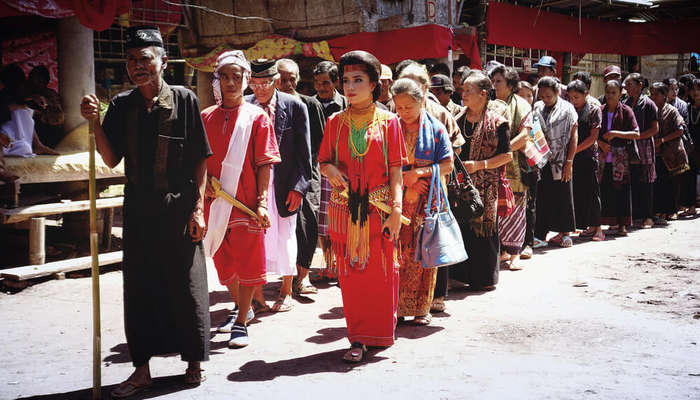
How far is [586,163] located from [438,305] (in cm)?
450

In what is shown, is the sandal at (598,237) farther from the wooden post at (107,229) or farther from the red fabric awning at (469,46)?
the wooden post at (107,229)

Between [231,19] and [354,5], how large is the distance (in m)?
3.25

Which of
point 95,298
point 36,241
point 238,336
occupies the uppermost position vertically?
point 36,241

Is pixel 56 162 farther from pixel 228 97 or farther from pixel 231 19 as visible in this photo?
pixel 231 19

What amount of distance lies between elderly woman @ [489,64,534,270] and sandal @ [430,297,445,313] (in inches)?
76.1

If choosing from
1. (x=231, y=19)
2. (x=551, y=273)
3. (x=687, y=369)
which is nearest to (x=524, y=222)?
(x=551, y=273)

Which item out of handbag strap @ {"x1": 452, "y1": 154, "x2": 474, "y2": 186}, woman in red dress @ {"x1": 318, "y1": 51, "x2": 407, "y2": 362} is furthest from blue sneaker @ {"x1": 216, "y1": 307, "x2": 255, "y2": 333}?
handbag strap @ {"x1": 452, "y1": 154, "x2": 474, "y2": 186}

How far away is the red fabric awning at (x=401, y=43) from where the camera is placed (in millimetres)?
11641

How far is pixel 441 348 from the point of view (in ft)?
15.2

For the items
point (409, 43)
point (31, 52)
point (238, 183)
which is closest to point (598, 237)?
point (409, 43)

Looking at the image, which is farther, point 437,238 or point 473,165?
point 473,165

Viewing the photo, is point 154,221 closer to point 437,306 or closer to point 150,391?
point 150,391

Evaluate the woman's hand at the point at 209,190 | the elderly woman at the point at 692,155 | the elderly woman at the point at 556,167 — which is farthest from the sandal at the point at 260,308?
the elderly woman at the point at 692,155

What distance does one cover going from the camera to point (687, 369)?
13.5ft
